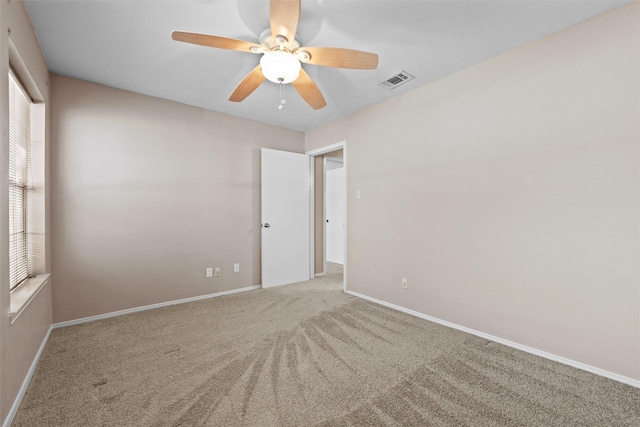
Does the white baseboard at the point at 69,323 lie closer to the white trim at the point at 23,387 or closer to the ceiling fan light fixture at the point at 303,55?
the white trim at the point at 23,387

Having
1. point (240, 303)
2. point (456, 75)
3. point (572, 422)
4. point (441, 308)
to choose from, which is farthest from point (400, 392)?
point (456, 75)

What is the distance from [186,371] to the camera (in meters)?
2.02

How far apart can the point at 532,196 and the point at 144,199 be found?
12.8 ft

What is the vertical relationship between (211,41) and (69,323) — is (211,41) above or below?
above

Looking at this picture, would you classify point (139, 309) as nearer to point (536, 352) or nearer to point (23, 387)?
point (23, 387)

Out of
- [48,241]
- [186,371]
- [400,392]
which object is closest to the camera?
[400,392]

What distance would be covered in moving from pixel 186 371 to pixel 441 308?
237 cm

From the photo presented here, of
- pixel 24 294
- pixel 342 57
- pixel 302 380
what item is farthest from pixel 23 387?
pixel 342 57

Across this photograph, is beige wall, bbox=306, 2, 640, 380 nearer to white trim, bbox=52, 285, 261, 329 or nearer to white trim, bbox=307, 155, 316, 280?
white trim, bbox=307, 155, 316, 280

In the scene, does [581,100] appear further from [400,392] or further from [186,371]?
[186,371]

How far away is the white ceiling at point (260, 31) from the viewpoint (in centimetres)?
188

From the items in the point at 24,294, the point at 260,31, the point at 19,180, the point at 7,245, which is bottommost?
the point at 24,294

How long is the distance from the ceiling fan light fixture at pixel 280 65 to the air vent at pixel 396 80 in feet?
4.20

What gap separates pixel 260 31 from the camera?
6.91ft
